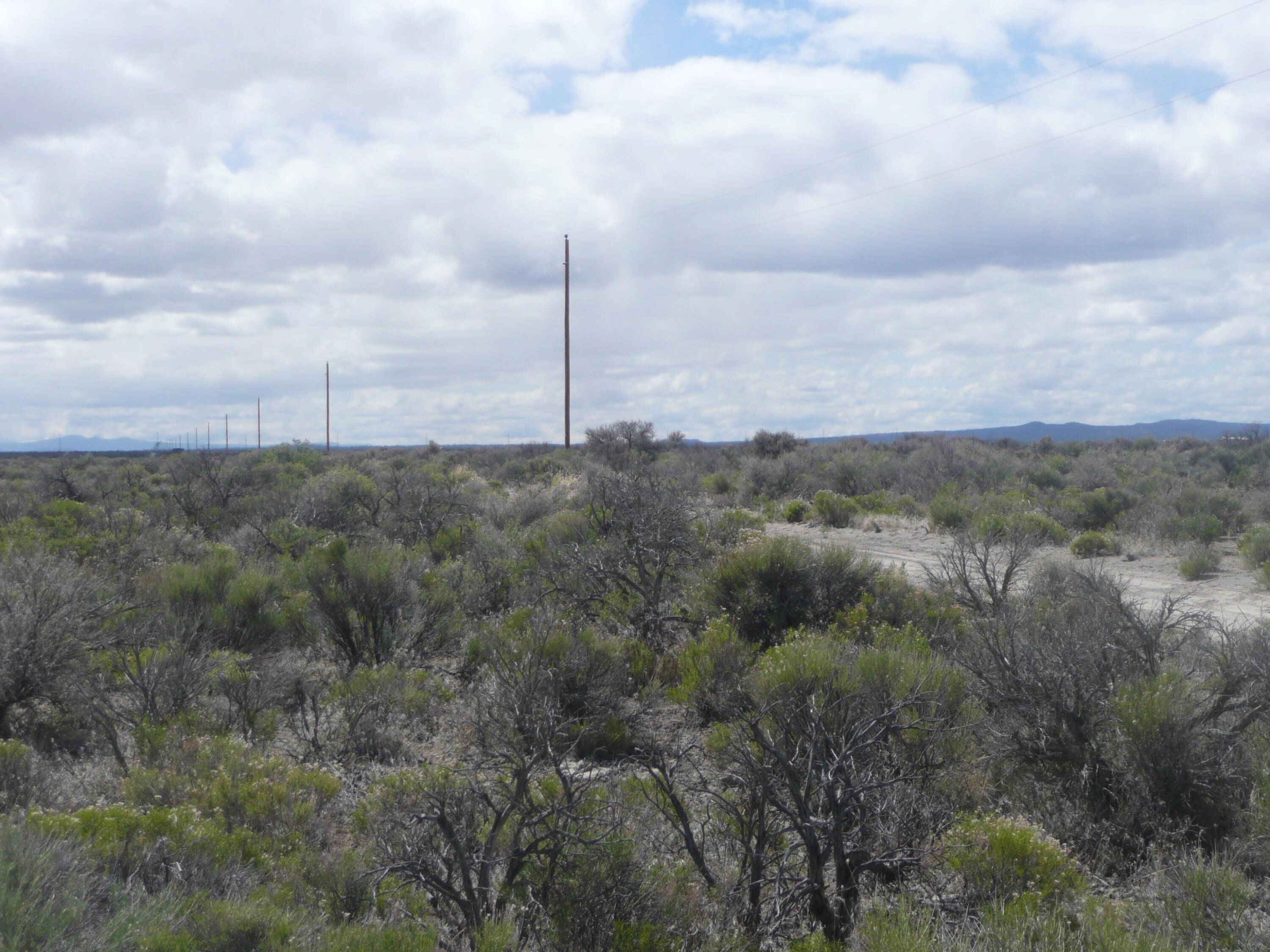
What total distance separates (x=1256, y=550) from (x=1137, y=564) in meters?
1.76

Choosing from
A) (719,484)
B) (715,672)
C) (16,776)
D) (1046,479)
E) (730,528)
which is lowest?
(715,672)

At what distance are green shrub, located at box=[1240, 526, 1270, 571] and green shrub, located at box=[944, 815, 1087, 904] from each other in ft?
39.2

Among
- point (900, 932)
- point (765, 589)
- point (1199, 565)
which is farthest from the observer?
point (1199, 565)

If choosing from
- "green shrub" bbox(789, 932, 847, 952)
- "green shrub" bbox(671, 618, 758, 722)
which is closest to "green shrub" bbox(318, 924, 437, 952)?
"green shrub" bbox(789, 932, 847, 952)

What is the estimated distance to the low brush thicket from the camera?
160 inches

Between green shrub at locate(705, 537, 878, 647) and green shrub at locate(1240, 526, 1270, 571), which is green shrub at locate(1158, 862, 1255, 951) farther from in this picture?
green shrub at locate(1240, 526, 1270, 571)

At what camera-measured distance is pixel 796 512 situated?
22.1 metres

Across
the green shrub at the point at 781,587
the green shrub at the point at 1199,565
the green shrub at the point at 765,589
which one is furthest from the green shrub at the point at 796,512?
the green shrub at the point at 765,589

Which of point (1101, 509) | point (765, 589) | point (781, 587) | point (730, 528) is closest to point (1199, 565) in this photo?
point (1101, 509)

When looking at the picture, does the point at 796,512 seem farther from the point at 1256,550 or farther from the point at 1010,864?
the point at 1010,864

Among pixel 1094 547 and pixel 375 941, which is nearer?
pixel 375 941

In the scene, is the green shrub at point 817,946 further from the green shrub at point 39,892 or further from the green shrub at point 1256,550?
the green shrub at point 1256,550

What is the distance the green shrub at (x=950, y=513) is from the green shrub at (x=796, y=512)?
126 inches

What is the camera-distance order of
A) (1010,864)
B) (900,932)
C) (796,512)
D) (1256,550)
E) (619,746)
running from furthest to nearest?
(796,512) < (1256,550) < (619,746) < (1010,864) < (900,932)
